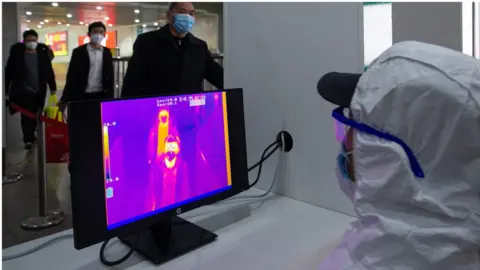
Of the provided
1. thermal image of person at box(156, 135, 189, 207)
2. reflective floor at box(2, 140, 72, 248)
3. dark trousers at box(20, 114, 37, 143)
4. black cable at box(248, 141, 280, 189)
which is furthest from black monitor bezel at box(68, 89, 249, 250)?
dark trousers at box(20, 114, 37, 143)

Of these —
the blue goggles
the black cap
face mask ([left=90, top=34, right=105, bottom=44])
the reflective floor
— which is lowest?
the reflective floor

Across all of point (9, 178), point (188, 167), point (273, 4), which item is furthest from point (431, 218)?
point (9, 178)

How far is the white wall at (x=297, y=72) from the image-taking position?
1.35 metres

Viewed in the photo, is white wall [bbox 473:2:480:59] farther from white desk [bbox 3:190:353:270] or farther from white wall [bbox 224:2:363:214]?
white desk [bbox 3:190:353:270]

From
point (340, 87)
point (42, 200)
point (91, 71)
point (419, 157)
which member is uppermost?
point (91, 71)

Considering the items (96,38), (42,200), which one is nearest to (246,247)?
(42,200)

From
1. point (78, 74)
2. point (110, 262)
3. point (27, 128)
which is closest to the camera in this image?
point (110, 262)

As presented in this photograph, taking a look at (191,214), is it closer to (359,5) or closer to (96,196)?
(96,196)

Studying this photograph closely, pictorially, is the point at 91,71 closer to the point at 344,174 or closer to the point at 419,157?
the point at 344,174

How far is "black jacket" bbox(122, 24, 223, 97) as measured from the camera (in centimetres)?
236

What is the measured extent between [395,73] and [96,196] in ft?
2.17

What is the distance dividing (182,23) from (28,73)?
3466 millimetres

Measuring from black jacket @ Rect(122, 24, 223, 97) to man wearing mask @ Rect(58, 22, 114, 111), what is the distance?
1.57 metres

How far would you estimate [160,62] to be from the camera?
2393mm
